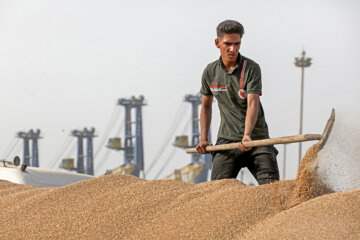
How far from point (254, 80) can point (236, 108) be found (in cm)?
26

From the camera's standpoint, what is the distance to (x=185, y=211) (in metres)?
3.63

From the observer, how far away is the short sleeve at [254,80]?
446 cm

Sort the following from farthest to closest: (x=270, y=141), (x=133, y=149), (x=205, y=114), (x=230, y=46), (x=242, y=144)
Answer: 1. (x=133, y=149)
2. (x=205, y=114)
3. (x=230, y=46)
4. (x=242, y=144)
5. (x=270, y=141)

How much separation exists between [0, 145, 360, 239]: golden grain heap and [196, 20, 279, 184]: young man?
327mm

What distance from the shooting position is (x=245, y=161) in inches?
182

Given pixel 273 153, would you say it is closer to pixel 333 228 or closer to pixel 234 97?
pixel 234 97

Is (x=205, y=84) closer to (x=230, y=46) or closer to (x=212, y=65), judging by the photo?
(x=212, y=65)

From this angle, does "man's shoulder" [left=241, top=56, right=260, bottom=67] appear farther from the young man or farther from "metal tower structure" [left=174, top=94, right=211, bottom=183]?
"metal tower structure" [left=174, top=94, right=211, bottom=183]

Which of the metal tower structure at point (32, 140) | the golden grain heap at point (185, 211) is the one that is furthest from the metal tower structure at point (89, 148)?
the golden grain heap at point (185, 211)

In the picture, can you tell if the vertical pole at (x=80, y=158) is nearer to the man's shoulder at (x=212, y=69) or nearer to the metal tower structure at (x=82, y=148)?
the metal tower structure at (x=82, y=148)

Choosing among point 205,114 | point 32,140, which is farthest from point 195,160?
point 205,114

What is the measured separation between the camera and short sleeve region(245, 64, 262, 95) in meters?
4.46

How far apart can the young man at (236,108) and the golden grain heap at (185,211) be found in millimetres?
327

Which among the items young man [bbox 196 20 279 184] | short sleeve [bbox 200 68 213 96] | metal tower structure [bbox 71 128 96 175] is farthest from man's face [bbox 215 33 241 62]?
metal tower structure [bbox 71 128 96 175]
